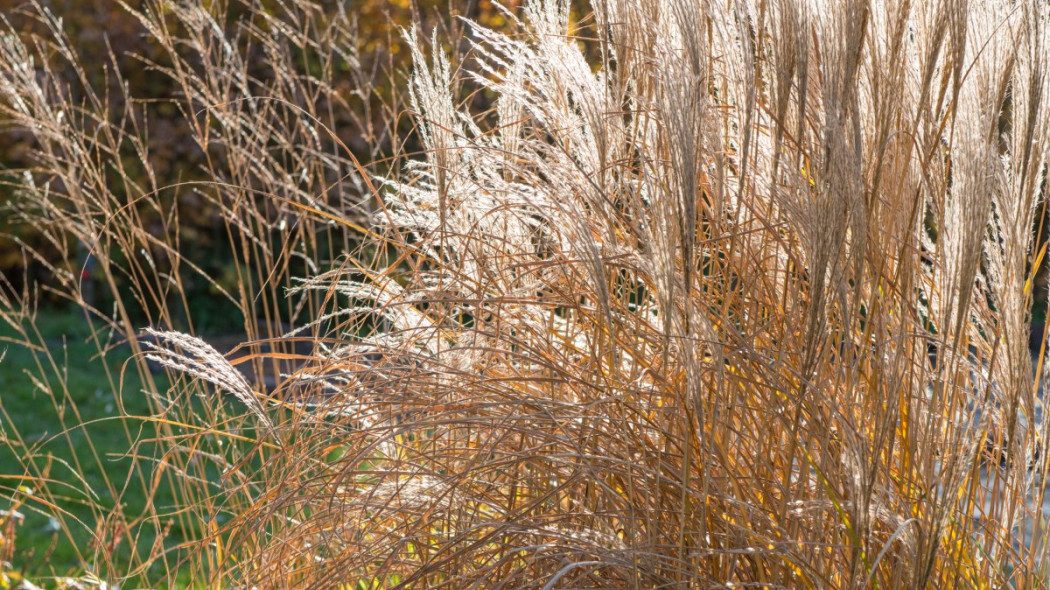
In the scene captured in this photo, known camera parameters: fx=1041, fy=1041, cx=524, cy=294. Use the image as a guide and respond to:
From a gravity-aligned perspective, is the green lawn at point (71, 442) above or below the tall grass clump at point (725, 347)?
below

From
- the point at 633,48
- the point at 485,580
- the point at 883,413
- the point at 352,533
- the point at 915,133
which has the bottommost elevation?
the point at 352,533

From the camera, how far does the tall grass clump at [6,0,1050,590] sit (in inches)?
61.6

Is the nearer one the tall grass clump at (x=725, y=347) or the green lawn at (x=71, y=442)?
the tall grass clump at (x=725, y=347)

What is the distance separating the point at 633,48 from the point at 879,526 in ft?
3.36

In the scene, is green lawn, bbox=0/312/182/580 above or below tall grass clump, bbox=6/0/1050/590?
below

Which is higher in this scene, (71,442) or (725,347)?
(725,347)

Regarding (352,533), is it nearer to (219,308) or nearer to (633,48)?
(633,48)

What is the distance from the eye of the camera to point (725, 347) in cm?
194

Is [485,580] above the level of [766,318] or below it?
below

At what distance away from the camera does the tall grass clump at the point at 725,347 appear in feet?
5.13

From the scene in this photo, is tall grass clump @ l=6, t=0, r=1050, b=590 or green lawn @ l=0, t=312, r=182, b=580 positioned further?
green lawn @ l=0, t=312, r=182, b=580

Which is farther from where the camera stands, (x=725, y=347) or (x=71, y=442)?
(x=71, y=442)

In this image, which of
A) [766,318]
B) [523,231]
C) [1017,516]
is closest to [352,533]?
[523,231]

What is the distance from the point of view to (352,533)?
224cm
